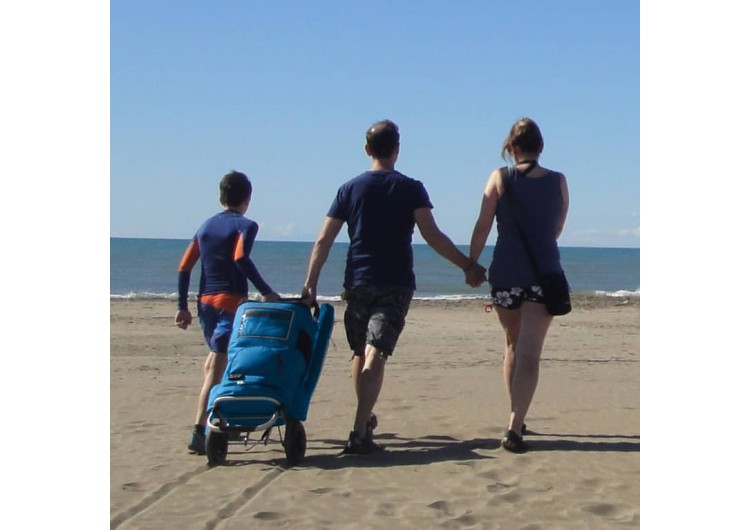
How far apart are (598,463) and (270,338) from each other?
1.88 m

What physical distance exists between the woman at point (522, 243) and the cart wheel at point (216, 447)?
1.56 m

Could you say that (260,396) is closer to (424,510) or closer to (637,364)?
(424,510)

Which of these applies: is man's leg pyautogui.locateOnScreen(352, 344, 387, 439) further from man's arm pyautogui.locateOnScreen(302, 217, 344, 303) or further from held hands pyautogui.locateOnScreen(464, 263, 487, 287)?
held hands pyautogui.locateOnScreen(464, 263, 487, 287)

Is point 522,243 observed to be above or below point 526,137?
below

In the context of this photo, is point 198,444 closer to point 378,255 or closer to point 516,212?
point 378,255

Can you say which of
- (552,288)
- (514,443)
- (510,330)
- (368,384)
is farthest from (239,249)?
(514,443)

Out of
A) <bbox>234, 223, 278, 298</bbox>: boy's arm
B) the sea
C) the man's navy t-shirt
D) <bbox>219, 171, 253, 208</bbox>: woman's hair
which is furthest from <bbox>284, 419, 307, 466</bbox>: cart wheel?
the sea

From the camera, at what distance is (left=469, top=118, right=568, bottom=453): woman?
5.50m

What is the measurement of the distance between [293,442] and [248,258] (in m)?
1.07

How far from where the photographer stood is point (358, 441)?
5496 millimetres

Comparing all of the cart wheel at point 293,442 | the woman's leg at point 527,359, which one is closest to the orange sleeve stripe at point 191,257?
the cart wheel at point 293,442

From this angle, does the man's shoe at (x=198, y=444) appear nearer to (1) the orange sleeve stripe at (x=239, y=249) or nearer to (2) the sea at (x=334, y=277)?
(1) the orange sleeve stripe at (x=239, y=249)

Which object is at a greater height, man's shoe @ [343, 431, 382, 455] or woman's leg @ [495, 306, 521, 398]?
woman's leg @ [495, 306, 521, 398]

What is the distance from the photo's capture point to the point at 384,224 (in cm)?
552
